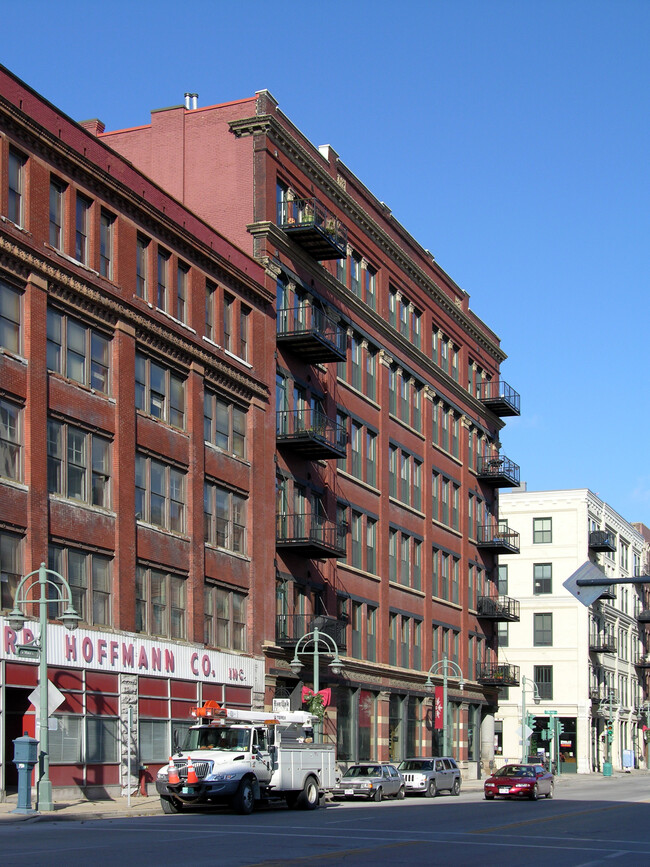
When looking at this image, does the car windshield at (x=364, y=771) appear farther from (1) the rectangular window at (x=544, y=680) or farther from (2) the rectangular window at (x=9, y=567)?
(1) the rectangular window at (x=544, y=680)

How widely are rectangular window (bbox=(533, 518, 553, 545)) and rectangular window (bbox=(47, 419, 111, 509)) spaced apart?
216 feet

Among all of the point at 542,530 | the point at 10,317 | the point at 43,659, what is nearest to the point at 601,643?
the point at 542,530

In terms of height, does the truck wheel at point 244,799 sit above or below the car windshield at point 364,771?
above

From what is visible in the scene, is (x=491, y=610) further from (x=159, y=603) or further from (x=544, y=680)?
(x=159, y=603)

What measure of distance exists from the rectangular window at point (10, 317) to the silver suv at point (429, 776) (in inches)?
898

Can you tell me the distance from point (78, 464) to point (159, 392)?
216 inches

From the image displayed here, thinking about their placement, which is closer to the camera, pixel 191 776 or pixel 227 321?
pixel 191 776

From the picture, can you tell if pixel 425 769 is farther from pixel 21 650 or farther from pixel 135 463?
pixel 21 650

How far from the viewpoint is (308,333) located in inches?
1859

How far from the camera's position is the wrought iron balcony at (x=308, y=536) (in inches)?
1836

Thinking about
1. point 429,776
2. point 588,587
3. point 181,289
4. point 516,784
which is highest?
point 181,289

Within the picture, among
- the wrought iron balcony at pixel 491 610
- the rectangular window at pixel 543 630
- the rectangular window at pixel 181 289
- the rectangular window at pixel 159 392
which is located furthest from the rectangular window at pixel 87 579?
the rectangular window at pixel 543 630

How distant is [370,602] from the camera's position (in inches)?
2196

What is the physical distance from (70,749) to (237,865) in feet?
57.2
